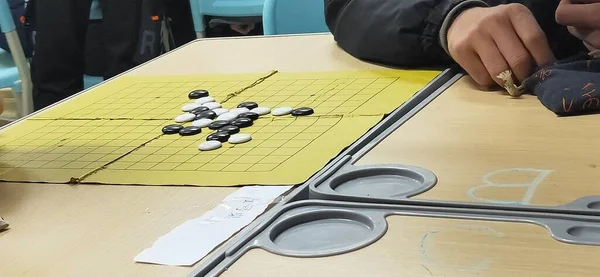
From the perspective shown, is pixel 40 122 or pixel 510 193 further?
pixel 40 122

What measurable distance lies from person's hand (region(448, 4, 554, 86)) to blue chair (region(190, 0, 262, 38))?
1.60 metres

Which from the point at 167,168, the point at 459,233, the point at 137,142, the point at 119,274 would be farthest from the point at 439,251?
the point at 137,142

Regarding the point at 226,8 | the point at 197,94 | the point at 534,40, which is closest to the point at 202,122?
the point at 197,94

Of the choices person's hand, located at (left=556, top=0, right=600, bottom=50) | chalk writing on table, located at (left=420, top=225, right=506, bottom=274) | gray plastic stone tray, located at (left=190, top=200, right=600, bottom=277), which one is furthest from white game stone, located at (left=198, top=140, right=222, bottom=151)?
person's hand, located at (left=556, top=0, right=600, bottom=50)

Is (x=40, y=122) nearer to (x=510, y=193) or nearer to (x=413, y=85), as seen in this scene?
(x=413, y=85)

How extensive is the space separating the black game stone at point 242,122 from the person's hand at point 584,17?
1.22 ft

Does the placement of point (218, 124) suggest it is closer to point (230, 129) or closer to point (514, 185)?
point (230, 129)

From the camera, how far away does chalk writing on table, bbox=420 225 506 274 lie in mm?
431

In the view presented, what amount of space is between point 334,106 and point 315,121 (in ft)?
0.19

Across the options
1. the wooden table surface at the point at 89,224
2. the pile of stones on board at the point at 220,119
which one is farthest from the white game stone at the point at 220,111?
the wooden table surface at the point at 89,224

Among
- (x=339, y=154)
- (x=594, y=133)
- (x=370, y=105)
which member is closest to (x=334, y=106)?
(x=370, y=105)

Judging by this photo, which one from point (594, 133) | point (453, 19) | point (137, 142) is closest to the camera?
point (594, 133)

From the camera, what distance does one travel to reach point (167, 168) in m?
0.69

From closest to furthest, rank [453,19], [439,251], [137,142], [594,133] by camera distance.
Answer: [439,251], [594,133], [137,142], [453,19]
